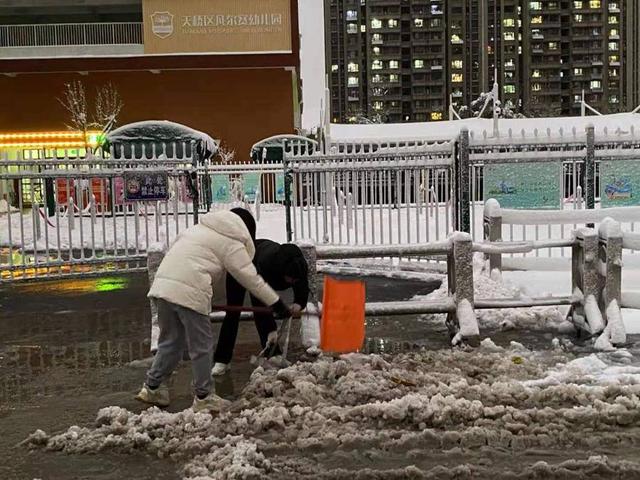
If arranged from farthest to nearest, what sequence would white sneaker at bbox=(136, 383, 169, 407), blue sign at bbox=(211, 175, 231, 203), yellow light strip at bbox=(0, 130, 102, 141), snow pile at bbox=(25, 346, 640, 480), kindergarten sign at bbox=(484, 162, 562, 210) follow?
yellow light strip at bbox=(0, 130, 102, 141), blue sign at bbox=(211, 175, 231, 203), kindergarten sign at bbox=(484, 162, 562, 210), white sneaker at bbox=(136, 383, 169, 407), snow pile at bbox=(25, 346, 640, 480)

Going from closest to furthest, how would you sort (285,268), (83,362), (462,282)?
(285,268)
(83,362)
(462,282)

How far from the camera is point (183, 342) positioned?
20.0 feet

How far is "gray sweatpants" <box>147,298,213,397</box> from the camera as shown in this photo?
5.87 meters

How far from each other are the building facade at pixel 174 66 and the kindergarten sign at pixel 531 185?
86.7 feet

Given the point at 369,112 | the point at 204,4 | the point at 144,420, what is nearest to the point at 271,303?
the point at 144,420

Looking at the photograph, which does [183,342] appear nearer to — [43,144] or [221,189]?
[221,189]

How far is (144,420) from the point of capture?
5.61 meters

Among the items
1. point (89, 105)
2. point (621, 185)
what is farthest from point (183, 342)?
point (89, 105)

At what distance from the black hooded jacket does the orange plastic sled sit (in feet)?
0.76

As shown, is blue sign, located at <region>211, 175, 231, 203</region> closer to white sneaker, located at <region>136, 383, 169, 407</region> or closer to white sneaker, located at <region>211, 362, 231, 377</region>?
white sneaker, located at <region>211, 362, 231, 377</region>

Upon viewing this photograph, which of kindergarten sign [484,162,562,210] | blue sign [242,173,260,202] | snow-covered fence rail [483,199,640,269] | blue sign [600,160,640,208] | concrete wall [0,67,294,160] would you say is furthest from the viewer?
concrete wall [0,67,294,160]

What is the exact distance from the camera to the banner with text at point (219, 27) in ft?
122

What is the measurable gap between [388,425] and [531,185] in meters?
7.32

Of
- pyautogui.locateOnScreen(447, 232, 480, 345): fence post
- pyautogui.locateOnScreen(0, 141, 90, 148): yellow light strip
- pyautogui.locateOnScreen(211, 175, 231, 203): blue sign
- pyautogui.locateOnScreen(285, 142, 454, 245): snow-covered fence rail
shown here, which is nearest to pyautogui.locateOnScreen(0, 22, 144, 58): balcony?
pyautogui.locateOnScreen(0, 141, 90, 148): yellow light strip
